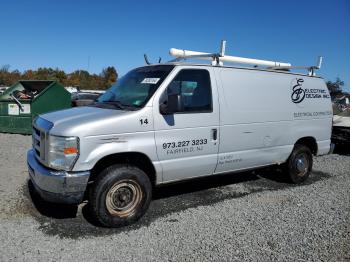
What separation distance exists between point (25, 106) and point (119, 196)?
8320mm

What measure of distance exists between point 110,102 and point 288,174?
3762mm

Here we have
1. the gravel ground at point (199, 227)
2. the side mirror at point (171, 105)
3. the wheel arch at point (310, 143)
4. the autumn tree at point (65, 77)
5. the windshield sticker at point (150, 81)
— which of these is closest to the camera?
the gravel ground at point (199, 227)

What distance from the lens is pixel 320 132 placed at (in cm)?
669

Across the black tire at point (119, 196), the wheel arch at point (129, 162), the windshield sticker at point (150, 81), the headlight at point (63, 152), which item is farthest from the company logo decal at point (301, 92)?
the headlight at point (63, 152)

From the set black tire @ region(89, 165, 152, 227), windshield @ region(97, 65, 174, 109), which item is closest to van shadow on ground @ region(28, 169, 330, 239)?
black tire @ region(89, 165, 152, 227)

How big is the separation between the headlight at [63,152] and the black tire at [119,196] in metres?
0.45

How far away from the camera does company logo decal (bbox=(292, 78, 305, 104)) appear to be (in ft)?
20.3

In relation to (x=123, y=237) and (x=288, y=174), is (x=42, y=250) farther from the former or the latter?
(x=288, y=174)

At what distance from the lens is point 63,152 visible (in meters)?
3.86

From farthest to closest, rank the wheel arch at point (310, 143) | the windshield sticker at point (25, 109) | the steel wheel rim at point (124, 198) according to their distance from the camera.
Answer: the windshield sticker at point (25, 109), the wheel arch at point (310, 143), the steel wheel rim at point (124, 198)

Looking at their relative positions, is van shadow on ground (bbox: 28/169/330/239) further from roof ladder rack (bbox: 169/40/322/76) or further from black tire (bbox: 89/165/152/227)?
roof ladder rack (bbox: 169/40/322/76)

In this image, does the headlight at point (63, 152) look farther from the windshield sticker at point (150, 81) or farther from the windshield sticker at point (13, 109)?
the windshield sticker at point (13, 109)

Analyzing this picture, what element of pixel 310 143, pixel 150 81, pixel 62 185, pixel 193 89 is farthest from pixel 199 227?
pixel 310 143

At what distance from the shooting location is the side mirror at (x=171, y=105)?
4340 mm
